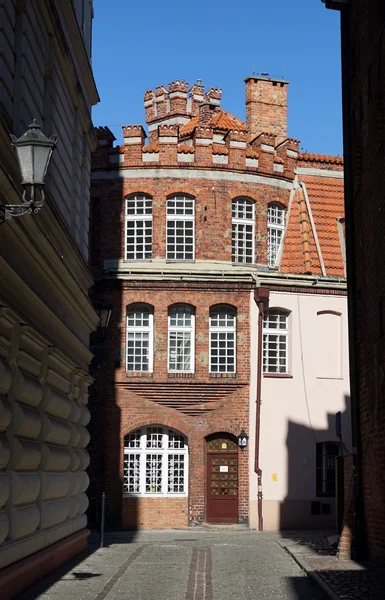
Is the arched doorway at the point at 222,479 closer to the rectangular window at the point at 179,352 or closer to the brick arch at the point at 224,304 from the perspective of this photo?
the rectangular window at the point at 179,352

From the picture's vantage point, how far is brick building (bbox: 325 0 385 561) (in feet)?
60.0

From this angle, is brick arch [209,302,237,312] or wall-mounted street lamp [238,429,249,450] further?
brick arch [209,302,237,312]

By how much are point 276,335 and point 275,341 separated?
21cm

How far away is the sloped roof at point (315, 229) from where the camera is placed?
37094 mm

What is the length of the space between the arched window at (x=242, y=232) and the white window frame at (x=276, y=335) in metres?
2.00

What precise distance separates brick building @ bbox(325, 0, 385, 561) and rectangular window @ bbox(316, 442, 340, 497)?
562 inches

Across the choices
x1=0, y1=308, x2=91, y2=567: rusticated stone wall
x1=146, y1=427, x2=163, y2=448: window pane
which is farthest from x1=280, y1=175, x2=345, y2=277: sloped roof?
x1=0, y1=308, x2=91, y2=567: rusticated stone wall

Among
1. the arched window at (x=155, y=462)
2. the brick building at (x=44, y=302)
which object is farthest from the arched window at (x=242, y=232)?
the brick building at (x=44, y=302)

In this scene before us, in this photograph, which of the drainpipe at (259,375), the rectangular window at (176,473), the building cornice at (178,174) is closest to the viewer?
the drainpipe at (259,375)

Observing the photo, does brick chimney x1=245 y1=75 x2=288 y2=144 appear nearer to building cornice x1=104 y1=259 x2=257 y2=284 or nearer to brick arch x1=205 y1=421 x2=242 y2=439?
building cornice x1=104 y1=259 x2=257 y2=284

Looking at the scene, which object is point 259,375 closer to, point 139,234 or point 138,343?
point 138,343

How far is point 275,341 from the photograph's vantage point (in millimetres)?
36125

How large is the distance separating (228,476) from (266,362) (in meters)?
3.94

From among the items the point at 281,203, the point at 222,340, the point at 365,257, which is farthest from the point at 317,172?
the point at 365,257
